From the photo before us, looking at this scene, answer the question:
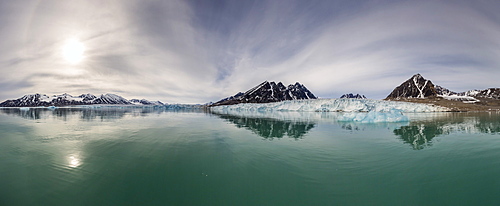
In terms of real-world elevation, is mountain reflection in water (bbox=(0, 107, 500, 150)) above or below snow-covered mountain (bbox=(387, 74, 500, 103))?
below

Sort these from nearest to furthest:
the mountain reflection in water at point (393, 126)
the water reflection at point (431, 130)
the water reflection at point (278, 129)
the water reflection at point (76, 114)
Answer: the water reflection at point (431, 130), the mountain reflection in water at point (393, 126), the water reflection at point (278, 129), the water reflection at point (76, 114)

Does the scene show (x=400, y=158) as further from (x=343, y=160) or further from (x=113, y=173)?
(x=113, y=173)

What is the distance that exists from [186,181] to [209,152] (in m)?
3.50

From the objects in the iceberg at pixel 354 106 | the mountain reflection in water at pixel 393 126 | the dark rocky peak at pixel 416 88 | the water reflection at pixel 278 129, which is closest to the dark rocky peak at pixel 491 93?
the dark rocky peak at pixel 416 88

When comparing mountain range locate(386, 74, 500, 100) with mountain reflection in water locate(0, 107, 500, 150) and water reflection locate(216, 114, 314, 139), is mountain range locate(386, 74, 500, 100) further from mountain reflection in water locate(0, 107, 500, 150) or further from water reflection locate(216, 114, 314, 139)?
water reflection locate(216, 114, 314, 139)

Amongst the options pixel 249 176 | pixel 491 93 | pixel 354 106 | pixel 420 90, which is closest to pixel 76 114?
pixel 249 176

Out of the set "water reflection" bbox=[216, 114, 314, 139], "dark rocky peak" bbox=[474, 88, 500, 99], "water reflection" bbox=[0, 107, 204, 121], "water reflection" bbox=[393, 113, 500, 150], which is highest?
"dark rocky peak" bbox=[474, 88, 500, 99]

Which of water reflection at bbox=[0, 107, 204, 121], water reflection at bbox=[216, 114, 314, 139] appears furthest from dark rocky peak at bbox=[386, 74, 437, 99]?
water reflection at bbox=[0, 107, 204, 121]

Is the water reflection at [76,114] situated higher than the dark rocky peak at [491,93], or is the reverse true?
the dark rocky peak at [491,93]

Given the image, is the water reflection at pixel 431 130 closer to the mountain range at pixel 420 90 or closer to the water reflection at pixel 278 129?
the water reflection at pixel 278 129

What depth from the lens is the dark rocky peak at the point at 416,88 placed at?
456 feet

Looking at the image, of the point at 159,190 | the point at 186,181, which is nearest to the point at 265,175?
the point at 186,181

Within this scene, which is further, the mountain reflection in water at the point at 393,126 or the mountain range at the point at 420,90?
the mountain range at the point at 420,90

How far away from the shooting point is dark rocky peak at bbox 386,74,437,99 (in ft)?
456
